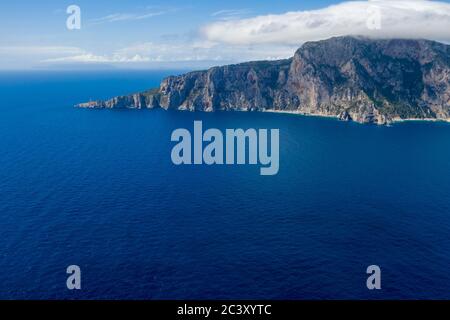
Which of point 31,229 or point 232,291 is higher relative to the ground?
point 31,229

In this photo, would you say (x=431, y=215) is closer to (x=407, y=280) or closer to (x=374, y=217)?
(x=374, y=217)

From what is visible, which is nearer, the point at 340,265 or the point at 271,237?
the point at 340,265

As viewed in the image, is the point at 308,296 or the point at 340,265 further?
the point at 340,265

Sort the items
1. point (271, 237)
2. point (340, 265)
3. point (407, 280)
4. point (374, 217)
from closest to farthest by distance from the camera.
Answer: point (407, 280), point (340, 265), point (271, 237), point (374, 217)

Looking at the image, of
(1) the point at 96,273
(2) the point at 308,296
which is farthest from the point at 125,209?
(2) the point at 308,296
